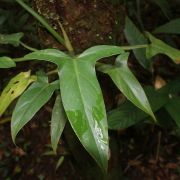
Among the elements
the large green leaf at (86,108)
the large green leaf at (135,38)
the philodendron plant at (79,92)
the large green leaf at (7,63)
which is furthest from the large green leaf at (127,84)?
the large green leaf at (135,38)

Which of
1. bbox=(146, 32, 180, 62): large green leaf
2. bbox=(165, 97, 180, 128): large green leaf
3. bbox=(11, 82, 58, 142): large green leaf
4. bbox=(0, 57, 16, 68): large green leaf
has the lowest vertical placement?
bbox=(165, 97, 180, 128): large green leaf

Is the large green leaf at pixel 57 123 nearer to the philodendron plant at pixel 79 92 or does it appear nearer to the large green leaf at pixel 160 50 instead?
the philodendron plant at pixel 79 92

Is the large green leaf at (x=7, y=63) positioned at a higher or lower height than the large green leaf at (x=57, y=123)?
higher

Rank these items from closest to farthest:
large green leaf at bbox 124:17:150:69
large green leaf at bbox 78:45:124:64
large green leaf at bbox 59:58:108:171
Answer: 1. large green leaf at bbox 59:58:108:171
2. large green leaf at bbox 78:45:124:64
3. large green leaf at bbox 124:17:150:69

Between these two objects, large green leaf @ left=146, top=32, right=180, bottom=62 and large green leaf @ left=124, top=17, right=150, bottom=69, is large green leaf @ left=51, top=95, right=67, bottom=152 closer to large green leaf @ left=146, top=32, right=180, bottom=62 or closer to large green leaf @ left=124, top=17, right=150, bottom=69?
large green leaf @ left=146, top=32, right=180, bottom=62

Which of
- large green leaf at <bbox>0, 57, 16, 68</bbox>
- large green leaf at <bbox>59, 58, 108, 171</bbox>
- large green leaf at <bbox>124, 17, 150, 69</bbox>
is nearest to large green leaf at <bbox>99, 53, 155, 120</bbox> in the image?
large green leaf at <bbox>59, 58, 108, 171</bbox>

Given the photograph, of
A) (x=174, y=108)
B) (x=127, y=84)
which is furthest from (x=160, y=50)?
(x=174, y=108)
